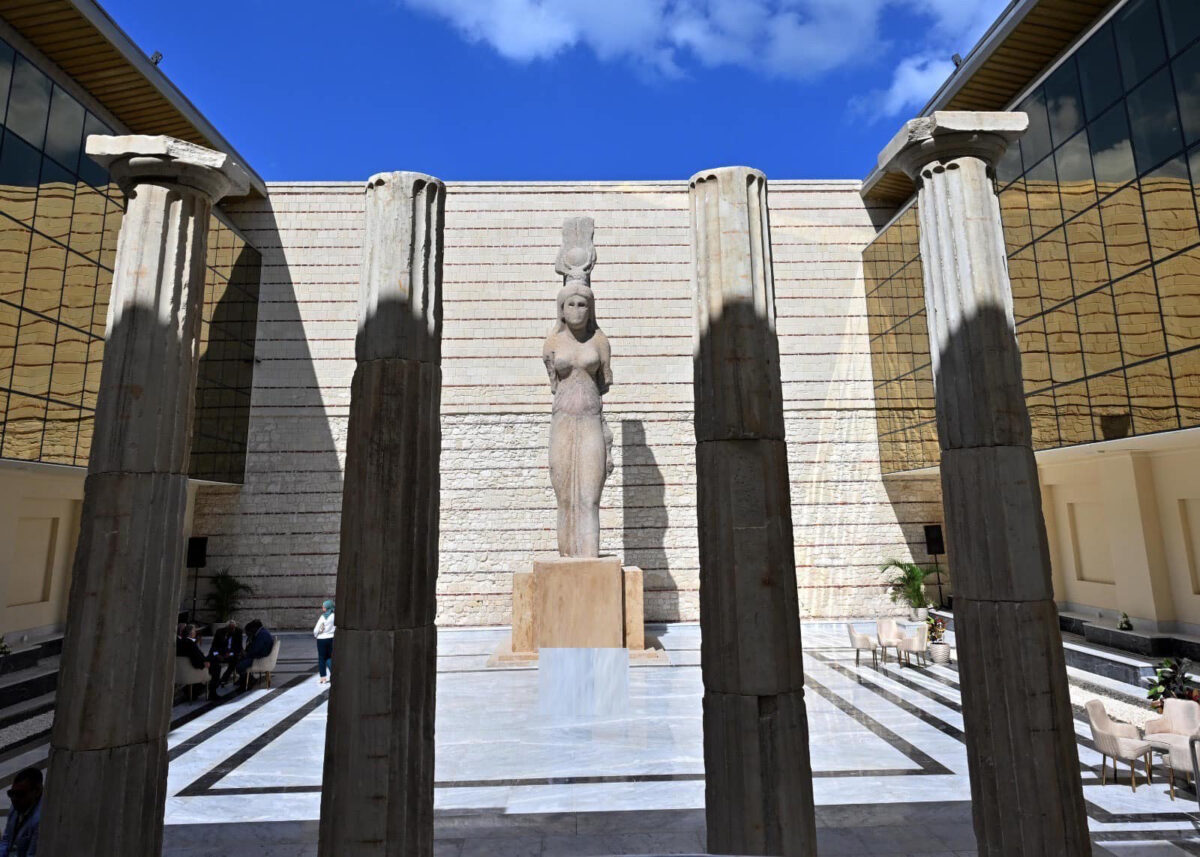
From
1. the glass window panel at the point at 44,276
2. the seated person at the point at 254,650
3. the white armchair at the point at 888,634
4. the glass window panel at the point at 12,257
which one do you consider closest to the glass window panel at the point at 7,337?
the glass window panel at the point at 12,257

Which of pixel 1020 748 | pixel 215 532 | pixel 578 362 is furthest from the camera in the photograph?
pixel 215 532

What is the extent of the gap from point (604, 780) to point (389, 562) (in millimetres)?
3359

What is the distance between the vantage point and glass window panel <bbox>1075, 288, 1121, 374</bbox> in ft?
30.2

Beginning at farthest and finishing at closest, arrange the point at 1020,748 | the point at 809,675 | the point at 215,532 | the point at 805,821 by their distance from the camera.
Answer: the point at 215,532 < the point at 809,675 < the point at 1020,748 < the point at 805,821

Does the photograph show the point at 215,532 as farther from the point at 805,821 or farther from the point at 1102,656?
the point at 1102,656

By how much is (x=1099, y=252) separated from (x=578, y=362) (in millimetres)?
7714

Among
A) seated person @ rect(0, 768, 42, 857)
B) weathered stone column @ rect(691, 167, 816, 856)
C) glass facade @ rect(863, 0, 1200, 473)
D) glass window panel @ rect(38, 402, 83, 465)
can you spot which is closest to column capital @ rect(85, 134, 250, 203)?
weathered stone column @ rect(691, 167, 816, 856)

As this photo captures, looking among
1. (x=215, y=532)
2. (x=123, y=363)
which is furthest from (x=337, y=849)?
(x=215, y=532)

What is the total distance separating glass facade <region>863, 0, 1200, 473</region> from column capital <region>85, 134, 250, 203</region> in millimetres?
10341

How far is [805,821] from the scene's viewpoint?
322cm

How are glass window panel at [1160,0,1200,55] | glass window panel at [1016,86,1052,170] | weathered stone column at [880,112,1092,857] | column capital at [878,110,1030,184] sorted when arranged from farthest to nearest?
glass window panel at [1016,86,1052,170] → glass window panel at [1160,0,1200,55] → column capital at [878,110,1030,184] → weathered stone column at [880,112,1092,857]

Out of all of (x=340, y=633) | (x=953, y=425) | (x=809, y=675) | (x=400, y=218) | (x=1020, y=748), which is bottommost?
(x=809, y=675)

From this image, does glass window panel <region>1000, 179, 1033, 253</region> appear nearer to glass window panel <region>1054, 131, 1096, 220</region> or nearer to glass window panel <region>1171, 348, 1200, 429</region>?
glass window panel <region>1054, 131, 1096, 220</region>

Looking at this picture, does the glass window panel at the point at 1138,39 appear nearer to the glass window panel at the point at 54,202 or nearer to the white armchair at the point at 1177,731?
the white armchair at the point at 1177,731
